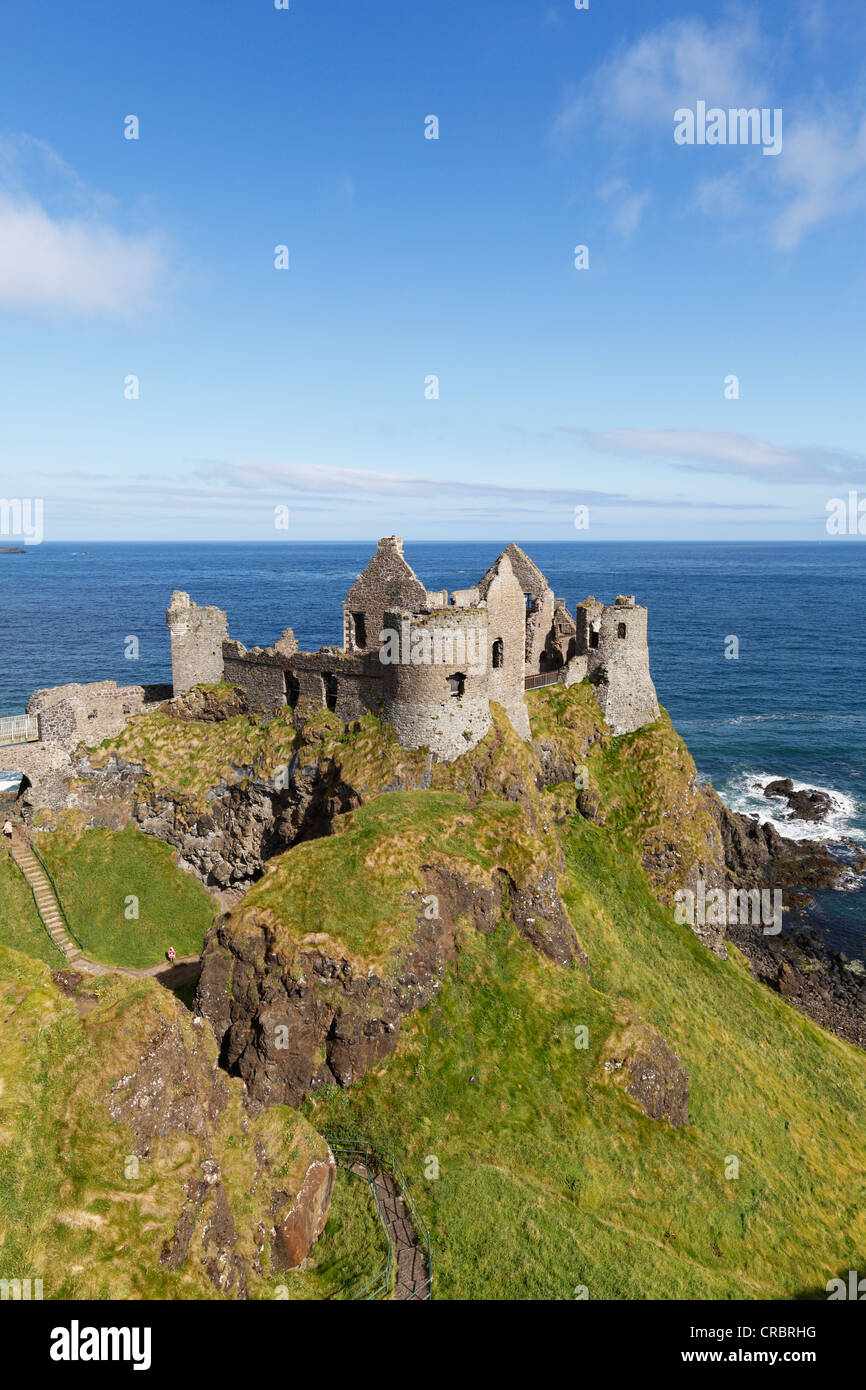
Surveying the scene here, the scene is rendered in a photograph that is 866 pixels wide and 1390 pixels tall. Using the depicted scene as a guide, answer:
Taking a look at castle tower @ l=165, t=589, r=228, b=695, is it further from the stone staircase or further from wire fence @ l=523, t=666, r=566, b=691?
wire fence @ l=523, t=666, r=566, b=691

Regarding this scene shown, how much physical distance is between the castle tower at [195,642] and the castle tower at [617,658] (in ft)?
71.0

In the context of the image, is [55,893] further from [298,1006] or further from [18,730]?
[298,1006]

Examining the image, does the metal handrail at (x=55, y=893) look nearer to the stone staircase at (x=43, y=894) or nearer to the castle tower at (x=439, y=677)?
the stone staircase at (x=43, y=894)

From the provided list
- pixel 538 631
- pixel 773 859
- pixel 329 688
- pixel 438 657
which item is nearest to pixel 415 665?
pixel 438 657

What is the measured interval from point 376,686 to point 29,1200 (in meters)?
26.5

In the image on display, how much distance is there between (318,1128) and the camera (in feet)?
78.5

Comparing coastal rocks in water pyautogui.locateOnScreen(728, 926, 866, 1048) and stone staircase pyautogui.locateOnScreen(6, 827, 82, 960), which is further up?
stone staircase pyautogui.locateOnScreen(6, 827, 82, 960)

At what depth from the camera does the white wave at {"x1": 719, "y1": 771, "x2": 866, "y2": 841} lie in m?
59.7

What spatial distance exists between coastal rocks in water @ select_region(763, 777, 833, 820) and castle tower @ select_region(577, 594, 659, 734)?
82.0 ft

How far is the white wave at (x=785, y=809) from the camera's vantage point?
196ft

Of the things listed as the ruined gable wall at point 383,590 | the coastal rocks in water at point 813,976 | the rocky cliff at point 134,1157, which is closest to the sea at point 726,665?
the coastal rocks in water at point 813,976

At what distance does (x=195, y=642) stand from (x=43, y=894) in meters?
16.1

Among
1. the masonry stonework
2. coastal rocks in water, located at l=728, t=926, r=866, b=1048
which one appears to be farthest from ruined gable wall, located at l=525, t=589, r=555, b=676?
coastal rocks in water, located at l=728, t=926, r=866, b=1048
